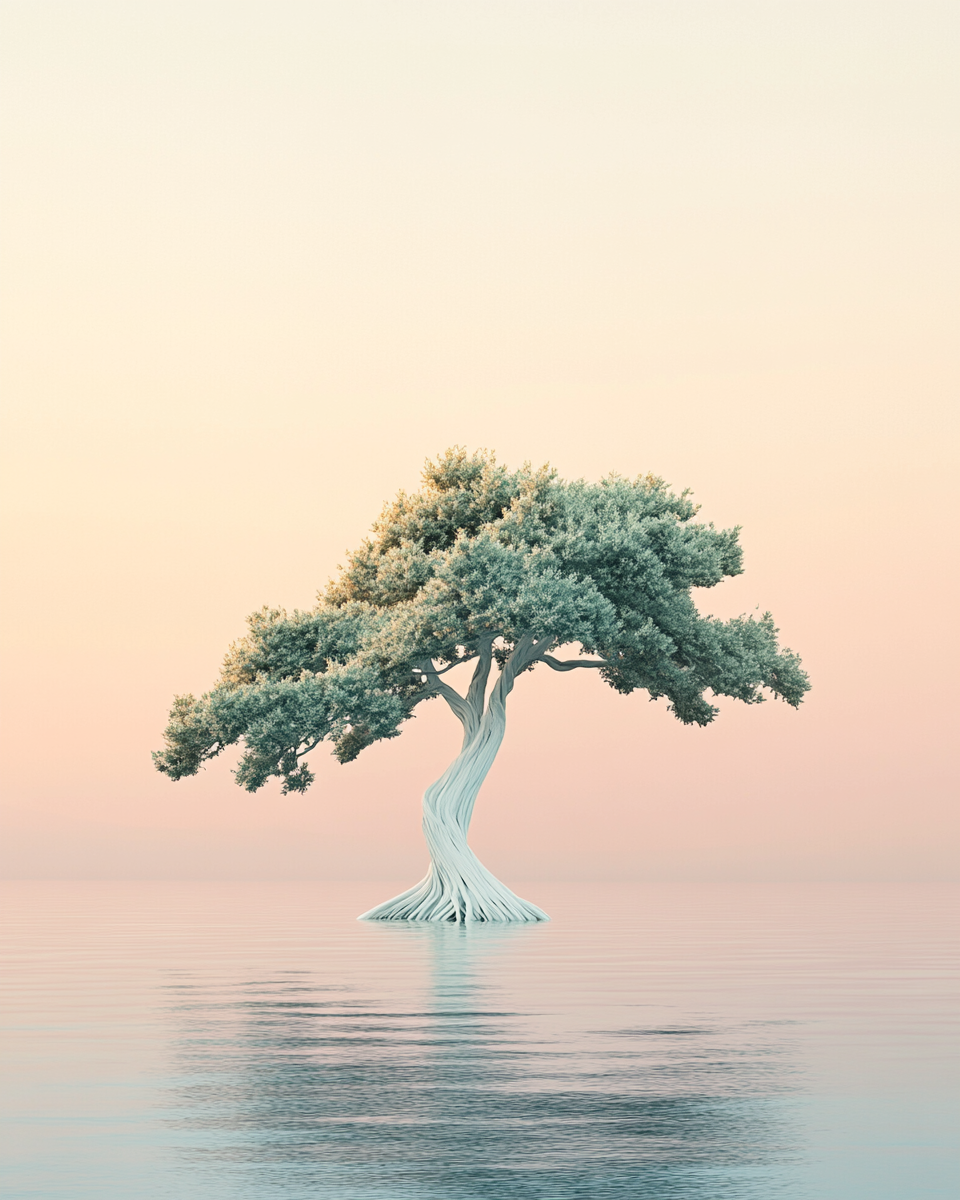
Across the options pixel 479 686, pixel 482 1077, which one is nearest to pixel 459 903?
pixel 479 686

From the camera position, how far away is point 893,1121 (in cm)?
1198

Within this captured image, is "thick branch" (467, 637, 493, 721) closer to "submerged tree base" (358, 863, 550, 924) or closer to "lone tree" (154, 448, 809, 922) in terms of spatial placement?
"lone tree" (154, 448, 809, 922)

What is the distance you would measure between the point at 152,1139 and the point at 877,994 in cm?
1410

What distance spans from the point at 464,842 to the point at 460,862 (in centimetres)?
71

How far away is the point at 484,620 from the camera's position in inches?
1704

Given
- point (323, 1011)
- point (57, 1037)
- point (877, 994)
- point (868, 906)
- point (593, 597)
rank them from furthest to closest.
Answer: point (868, 906)
point (593, 597)
point (877, 994)
point (323, 1011)
point (57, 1037)

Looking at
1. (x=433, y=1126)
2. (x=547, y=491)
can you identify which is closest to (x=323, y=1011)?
(x=433, y=1126)

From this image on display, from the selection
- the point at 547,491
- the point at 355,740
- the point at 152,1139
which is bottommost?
the point at 152,1139

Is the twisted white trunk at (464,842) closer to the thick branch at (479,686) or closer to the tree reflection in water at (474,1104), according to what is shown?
the thick branch at (479,686)

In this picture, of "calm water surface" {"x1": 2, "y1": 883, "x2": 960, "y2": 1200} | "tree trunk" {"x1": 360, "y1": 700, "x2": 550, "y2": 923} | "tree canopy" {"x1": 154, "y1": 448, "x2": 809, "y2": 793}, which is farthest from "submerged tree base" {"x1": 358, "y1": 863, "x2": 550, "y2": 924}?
"calm water surface" {"x1": 2, "y1": 883, "x2": 960, "y2": 1200}

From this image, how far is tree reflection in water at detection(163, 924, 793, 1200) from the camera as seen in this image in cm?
991

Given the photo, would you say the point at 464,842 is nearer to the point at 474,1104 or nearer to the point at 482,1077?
the point at 482,1077

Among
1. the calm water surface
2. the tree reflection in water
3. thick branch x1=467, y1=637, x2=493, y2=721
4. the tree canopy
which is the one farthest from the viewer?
thick branch x1=467, y1=637, x2=493, y2=721

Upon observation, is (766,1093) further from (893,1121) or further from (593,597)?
(593,597)
